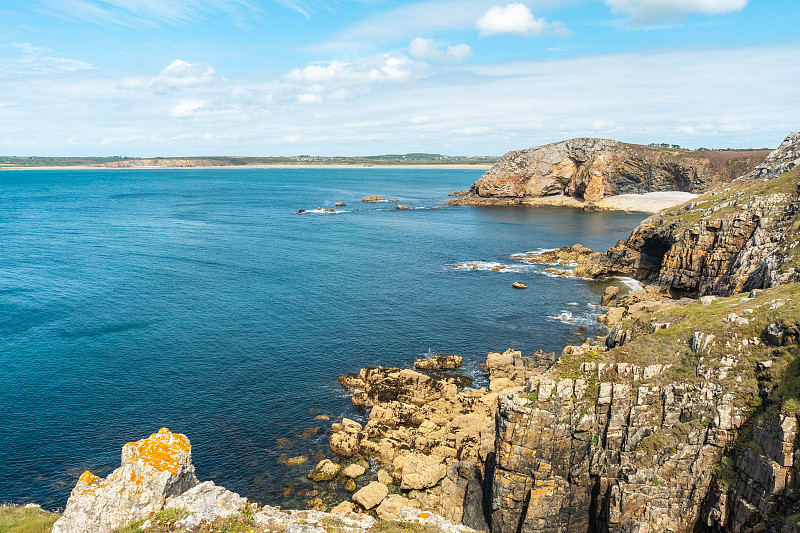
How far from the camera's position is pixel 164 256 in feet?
333

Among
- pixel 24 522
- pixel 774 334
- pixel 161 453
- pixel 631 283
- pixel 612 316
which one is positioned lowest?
pixel 612 316

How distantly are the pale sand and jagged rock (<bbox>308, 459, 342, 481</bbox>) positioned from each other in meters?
155

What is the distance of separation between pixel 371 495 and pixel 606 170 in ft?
563

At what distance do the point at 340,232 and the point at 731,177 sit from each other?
125067 millimetres

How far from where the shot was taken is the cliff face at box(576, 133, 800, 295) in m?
55.4

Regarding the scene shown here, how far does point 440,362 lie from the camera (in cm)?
5447

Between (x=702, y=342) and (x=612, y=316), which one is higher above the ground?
(x=702, y=342)

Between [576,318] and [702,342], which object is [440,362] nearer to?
[576,318]

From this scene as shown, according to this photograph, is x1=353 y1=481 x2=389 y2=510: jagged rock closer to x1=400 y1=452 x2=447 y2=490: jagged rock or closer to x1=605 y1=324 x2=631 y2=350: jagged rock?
x1=400 y1=452 x2=447 y2=490: jagged rock

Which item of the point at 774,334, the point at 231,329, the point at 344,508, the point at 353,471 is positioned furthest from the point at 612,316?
the point at 231,329

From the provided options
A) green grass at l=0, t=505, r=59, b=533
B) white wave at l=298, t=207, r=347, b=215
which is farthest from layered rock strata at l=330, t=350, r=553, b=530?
white wave at l=298, t=207, r=347, b=215

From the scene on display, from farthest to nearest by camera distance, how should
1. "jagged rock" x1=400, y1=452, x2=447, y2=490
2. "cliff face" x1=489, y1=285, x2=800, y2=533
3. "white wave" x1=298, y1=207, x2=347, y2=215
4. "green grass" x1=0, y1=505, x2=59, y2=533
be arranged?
"white wave" x1=298, y1=207, x2=347, y2=215 < "jagged rock" x1=400, y1=452, x2=447, y2=490 < "cliff face" x1=489, y1=285, x2=800, y2=533 < "green grass" x1=0, y1=505, x2=59, y2=533

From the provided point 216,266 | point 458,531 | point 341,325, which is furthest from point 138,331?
point 458,531

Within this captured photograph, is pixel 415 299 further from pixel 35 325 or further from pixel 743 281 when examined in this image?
pixel 35 325
